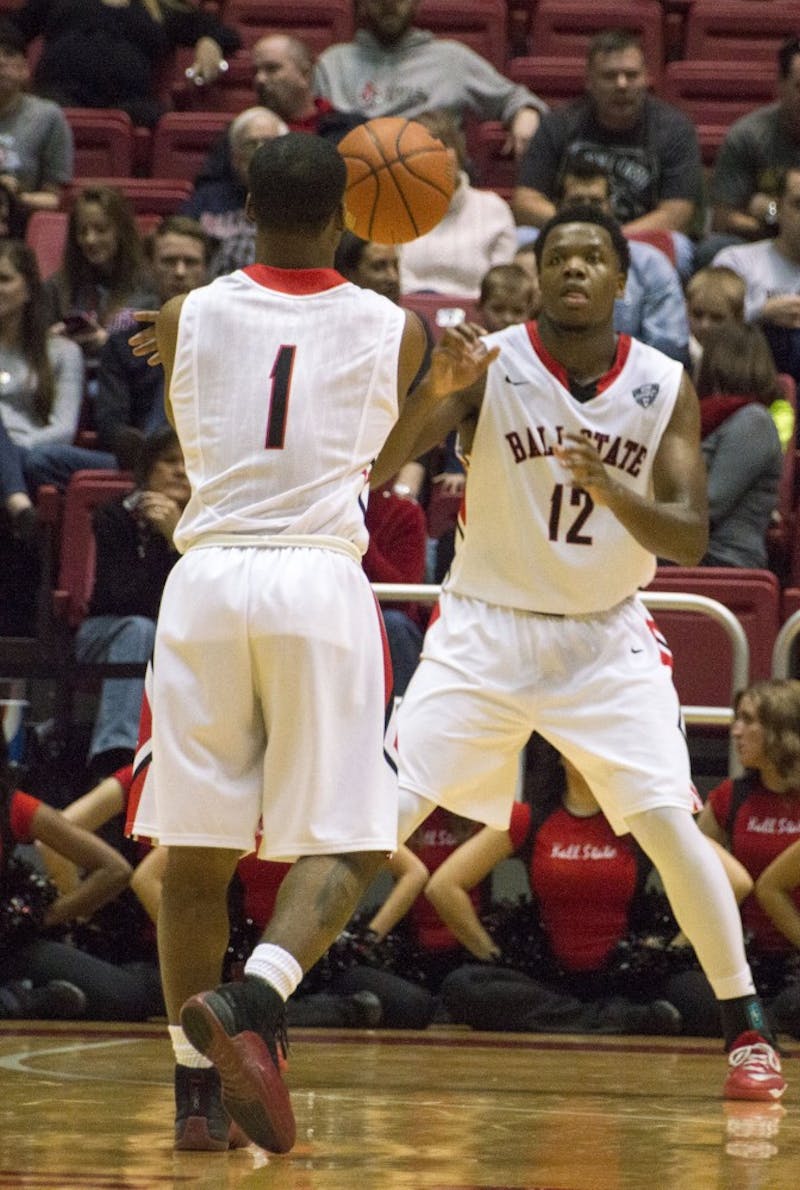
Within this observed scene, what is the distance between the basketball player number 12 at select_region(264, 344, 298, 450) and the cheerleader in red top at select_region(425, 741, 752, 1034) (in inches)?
129

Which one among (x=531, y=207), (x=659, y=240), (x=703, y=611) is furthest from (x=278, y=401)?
(x=531, y=207)

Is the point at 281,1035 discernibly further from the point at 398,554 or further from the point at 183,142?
the point at 183,142

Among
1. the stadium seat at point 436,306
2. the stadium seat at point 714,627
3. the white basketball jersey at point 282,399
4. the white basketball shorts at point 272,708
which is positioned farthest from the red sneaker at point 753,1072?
the stadium seat at point 436,306

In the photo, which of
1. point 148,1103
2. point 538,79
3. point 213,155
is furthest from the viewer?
point 538,79

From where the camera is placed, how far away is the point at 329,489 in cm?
379

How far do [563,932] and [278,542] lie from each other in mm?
3407

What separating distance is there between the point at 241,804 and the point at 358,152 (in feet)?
6.35

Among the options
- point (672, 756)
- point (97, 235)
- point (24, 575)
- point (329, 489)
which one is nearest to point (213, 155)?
point (97, 235)

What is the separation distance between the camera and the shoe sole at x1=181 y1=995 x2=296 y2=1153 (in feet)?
11.0

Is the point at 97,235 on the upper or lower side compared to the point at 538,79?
lower

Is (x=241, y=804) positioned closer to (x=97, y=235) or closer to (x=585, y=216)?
(x=585, y=216)

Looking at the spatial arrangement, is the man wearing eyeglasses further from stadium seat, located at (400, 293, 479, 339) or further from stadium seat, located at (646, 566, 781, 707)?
stadium seat, located at (646, 566, 781, 707)

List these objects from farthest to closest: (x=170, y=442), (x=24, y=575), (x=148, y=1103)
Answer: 1. (x=24, y=575)
2. (x=170, y=442)
3. (x=148, y=1103)

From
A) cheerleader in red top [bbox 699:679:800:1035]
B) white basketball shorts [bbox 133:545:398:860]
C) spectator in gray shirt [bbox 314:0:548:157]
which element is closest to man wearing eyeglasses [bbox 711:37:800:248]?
spectator in gray shirt [bbox 314:0:548:157]
